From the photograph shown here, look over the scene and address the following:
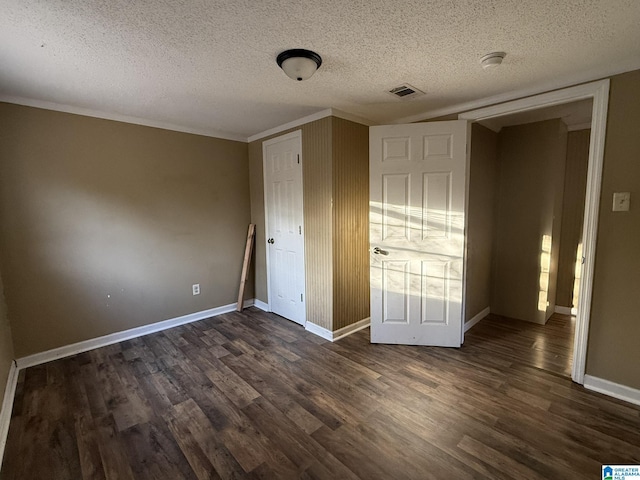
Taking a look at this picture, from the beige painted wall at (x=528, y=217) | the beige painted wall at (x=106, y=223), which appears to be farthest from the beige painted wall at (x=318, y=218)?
the beige painted wall at (x=528, y=217)

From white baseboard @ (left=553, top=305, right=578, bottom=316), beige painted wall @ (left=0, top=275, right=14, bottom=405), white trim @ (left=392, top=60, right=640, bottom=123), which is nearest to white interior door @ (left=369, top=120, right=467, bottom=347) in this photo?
white trim @ (left=392, top=60, right=640, bottom=123)

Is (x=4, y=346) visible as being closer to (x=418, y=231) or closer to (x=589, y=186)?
(x=418, y=231)

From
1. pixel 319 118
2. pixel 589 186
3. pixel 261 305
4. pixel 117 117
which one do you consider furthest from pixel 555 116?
pixel 117 117

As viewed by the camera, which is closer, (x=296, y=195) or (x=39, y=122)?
(x=39, y=122)

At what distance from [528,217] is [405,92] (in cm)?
220

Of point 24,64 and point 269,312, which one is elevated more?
point 24,64

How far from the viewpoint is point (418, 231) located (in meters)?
2.76

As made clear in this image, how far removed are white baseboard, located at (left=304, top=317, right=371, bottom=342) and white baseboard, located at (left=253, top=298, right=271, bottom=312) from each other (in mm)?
791

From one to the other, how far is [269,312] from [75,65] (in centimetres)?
301

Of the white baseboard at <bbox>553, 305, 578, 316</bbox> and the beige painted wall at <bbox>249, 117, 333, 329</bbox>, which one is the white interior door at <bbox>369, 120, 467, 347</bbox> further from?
the white baseboard at <bbox>553, 305, 578, 316</bbox>

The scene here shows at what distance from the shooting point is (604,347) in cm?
209

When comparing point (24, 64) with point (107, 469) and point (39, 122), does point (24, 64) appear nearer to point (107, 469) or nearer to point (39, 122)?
point (39, 122)

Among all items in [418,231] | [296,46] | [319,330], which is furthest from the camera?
[319,330]

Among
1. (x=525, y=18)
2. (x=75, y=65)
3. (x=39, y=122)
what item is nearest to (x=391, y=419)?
(x=525, y=18)
